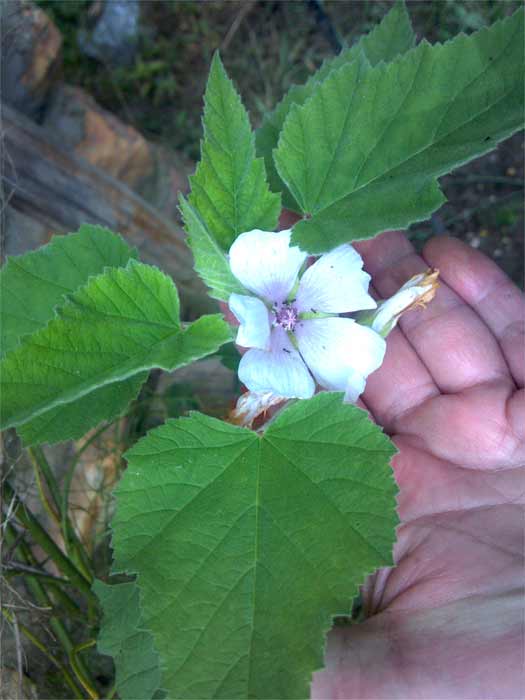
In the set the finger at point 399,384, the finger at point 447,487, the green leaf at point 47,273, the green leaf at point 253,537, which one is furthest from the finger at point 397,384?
the green leaf at point 47,273

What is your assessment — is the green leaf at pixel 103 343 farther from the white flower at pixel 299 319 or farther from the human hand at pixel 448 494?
the human hand at pixel 448 494

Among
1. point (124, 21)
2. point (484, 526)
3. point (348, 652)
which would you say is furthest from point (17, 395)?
point (124, 21)

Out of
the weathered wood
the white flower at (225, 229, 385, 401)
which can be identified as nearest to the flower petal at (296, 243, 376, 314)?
the white flower at (225, 229, 385, 401)

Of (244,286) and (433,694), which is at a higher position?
(244,286)

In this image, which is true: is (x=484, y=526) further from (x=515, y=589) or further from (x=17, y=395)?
(x=17, y=395)

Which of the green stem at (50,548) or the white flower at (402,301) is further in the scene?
the green stem at (50,548)

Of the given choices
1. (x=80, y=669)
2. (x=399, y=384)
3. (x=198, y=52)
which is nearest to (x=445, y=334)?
(x=399, y=384)

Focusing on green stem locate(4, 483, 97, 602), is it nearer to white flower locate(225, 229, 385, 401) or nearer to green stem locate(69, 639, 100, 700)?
green stem locate(69, 639, 100, 700)
